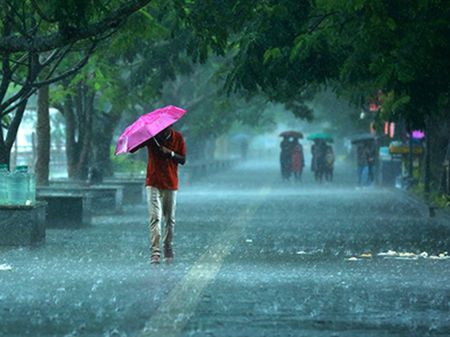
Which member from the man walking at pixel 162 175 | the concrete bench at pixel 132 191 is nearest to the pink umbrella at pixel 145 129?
Answer: the man walking at pixel 162 175

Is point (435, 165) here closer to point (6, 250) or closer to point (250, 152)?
point (6, 250)

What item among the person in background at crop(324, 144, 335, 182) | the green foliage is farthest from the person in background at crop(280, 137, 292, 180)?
the green foliage

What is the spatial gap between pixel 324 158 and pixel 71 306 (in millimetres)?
49964

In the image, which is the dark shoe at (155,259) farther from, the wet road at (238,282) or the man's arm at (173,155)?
the man's arm at (173,155)

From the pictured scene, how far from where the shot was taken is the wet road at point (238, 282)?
11.4 m

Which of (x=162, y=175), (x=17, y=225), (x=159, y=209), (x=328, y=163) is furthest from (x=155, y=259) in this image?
(x=328, y=163)

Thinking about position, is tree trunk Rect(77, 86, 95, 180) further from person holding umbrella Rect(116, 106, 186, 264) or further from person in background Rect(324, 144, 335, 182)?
person in background Rect(324, 144, 335, 182)

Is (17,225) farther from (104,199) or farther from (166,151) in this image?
(104,199)

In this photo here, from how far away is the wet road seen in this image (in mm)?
11391

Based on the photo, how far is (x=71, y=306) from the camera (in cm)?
1280

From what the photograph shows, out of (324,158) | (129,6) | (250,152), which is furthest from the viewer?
(250,152)

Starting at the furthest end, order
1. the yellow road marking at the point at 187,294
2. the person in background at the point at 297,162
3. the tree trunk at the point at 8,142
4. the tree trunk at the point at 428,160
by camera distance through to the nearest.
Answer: the person in background at the point at 297,162 → the tree trunk at the point at 428,160 → the tree trunk at the point at 8,142 → the yellow road marking at the point at 187,294

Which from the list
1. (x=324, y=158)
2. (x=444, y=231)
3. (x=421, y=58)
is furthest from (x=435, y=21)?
(x=324, y=158)

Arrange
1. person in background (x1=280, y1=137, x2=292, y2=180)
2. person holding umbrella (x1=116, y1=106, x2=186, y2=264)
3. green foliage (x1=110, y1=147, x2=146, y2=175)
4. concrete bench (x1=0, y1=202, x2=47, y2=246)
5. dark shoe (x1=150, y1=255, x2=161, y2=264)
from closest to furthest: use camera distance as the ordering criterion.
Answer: dark shoe (x1=150, y1=255, x2=161, y2=264) < person holding umbrella (x1=116, y1=106, x2=186, y2=264) < concrete bench (x1=0, y1=202, x2=47, y2=246) < green foliage (x1=110, y1=147, x2=146, y2=175) < person in background (x1=280, y1=137, x2=292, y2=180)
